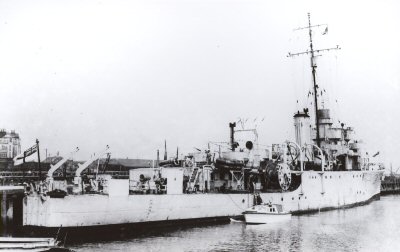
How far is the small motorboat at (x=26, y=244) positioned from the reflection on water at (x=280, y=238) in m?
1.24

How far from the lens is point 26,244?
16.7 m

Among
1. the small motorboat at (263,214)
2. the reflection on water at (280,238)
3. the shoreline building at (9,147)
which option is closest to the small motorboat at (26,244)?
the reflection on water at (280,238)

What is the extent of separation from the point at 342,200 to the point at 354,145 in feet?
25.4

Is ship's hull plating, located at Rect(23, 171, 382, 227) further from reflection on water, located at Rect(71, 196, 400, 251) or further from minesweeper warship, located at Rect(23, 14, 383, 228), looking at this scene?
reflection on water, located at Rect(71, 196, 400, 251)

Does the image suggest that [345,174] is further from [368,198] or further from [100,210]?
[100,210]

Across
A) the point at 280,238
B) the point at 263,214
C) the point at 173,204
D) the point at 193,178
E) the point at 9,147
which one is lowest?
the point at 280,238

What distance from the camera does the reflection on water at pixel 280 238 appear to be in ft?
61.6

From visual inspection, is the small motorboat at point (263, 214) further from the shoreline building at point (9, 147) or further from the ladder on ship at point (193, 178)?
the shoreline building at point (9, 147)

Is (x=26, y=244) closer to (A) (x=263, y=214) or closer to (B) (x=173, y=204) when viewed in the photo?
(B) (x=173, y=204)

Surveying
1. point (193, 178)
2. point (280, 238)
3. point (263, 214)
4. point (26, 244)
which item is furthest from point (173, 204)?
point (26, 244)

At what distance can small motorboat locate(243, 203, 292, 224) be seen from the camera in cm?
2575

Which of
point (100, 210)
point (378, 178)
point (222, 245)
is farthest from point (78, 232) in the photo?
point (378, 178)

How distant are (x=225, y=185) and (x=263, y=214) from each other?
459 centimetres

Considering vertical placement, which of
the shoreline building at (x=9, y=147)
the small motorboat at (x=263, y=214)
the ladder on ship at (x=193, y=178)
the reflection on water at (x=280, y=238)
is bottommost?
the reflection on water at (x=280, y=238)
